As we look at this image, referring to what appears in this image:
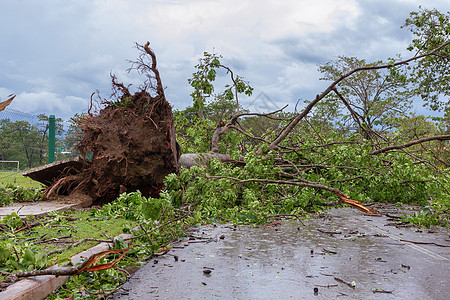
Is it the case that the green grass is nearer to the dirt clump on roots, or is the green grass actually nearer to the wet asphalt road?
the dirt clump on roots

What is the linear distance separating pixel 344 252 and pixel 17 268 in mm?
3343

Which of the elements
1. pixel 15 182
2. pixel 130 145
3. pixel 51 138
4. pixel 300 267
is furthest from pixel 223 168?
pixel 15 182

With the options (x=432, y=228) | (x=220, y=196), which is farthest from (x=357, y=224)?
(x=220, y=196)

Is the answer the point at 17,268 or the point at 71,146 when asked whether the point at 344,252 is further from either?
the point at 71,146

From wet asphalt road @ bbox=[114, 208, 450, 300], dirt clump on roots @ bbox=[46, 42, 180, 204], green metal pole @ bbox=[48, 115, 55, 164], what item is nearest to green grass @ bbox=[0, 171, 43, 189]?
green metal pole @ bbox=[48, 115, 55, 164]

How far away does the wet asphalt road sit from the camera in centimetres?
319

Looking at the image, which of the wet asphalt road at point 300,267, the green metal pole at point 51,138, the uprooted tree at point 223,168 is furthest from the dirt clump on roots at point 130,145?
the green metal pole at point 51,138

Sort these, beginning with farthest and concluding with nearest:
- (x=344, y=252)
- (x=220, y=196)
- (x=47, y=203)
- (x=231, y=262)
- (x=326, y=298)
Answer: (x=47, y=203), (x=220, y=196), (x=344, y=252), (x=231, y=262), (x=326, y=298)

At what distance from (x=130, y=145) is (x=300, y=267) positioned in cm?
548

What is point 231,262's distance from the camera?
13.4 ft

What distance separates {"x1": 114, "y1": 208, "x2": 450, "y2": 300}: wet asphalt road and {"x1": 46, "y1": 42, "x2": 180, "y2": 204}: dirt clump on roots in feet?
9.36

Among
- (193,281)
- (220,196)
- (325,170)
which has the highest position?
(325,170)

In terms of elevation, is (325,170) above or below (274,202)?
above

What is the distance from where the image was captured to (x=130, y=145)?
851 centimetres
